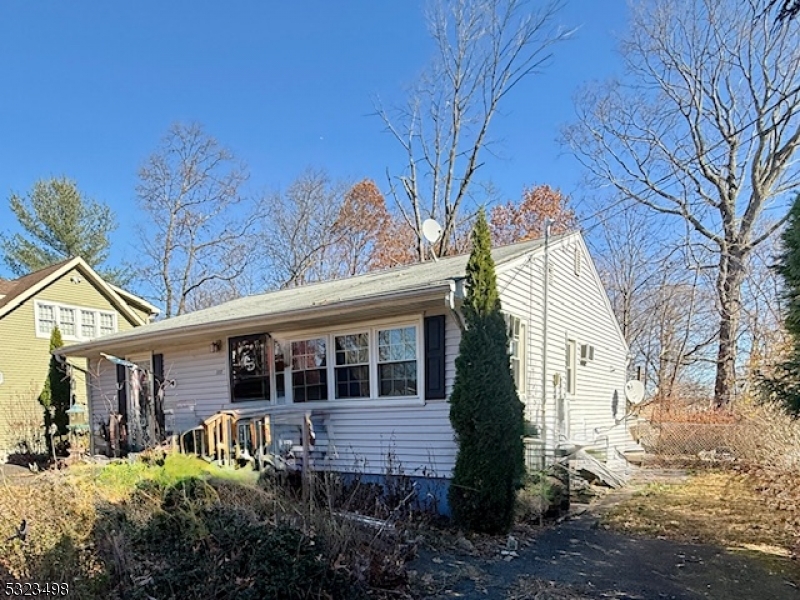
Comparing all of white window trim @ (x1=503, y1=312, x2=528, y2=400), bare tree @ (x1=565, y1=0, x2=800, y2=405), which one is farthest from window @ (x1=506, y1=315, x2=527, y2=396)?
bare tree @ (x1=565, y1=0, x2=800, y2=405)

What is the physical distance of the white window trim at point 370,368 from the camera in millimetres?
7551

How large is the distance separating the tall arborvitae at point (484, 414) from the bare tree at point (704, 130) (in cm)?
1117

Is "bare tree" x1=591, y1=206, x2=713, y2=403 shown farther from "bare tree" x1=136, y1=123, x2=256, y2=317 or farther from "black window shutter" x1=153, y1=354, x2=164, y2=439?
"black window shutter" x1=153, y1=354, x2=164, y2=439

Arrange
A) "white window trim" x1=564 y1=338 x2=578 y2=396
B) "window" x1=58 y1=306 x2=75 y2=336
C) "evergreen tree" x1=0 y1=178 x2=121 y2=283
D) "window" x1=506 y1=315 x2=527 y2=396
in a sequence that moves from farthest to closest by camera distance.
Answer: "evergreen tree" x1=0 y1=178 x2=121 y2=283, "window" x1=58 y1=306 x2=75 y2=336, "white window trim" x1=564 y1=338 x2=578 y2=396, "window" x1=506 y1=315 x2=527 y2=396

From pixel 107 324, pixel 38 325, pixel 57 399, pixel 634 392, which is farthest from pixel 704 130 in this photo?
pixel 38 325

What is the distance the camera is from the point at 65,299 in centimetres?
1903

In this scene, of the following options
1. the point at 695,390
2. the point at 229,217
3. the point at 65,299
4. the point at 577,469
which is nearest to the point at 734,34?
the point at 695,390

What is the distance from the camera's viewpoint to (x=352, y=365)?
8.36m

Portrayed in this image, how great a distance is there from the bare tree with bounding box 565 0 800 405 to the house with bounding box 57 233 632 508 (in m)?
7.32

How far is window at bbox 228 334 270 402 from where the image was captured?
9445mm

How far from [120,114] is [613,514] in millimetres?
16495

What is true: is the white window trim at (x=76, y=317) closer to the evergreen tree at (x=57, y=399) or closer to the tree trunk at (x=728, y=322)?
the evergreen tree at (x=57, y=399)

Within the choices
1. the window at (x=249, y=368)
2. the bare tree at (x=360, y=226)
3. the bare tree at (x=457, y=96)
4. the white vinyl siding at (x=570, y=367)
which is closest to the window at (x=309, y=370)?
the window at (x=249, y=368)

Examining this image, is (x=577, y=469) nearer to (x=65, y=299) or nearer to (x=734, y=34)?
(x=734, y=34)
